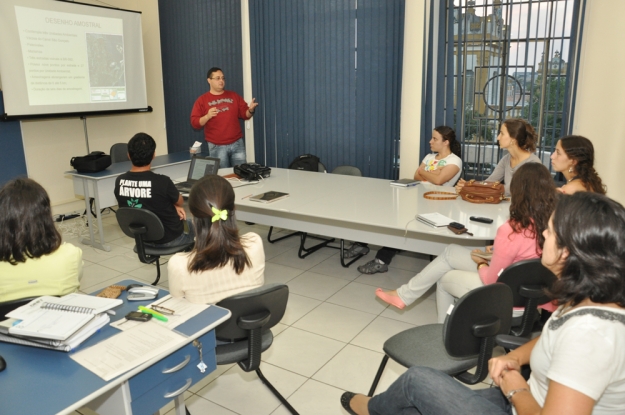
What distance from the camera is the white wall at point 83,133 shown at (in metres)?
6.07

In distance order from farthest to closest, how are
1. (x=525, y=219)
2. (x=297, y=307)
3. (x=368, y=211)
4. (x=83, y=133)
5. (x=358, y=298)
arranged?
(x=83, y=133), (x=358, y=298), (x=297, y=307), (x=368, y=211), (x=525, y=219)

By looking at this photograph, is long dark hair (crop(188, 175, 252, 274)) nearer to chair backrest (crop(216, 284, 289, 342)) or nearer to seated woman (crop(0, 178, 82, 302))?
chair backrest (crop(216, 284, 289, 342))

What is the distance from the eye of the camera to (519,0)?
4.38 m

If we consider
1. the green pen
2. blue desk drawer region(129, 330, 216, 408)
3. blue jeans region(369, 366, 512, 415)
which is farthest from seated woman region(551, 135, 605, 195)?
the green pen

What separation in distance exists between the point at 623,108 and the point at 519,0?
132cm

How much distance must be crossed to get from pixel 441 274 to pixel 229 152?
3.51 meters

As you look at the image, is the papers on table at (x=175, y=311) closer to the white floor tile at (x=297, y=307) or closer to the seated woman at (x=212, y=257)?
the seated woman at (x=212, y=257)

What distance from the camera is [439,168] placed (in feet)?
14.1

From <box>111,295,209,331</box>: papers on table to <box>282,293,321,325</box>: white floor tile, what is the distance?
60.6 inches

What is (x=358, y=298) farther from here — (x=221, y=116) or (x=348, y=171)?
(x=221, y=116)

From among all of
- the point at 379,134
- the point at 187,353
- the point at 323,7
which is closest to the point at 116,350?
the point at 187,353

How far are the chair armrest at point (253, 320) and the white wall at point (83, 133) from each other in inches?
203

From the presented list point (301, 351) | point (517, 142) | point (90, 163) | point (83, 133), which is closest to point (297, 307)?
point (301, 351)

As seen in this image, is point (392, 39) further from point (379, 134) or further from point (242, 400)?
point (242, 400)
